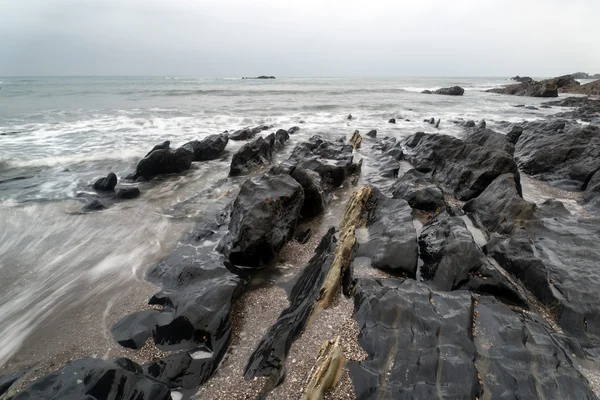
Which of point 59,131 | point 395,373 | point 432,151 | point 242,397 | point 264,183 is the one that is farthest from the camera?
point 59,131

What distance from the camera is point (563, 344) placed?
289cm

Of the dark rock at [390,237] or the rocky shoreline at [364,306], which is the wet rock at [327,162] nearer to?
the rocky shoreline at [364,306]

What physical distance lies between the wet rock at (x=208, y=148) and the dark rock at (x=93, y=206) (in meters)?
4.22

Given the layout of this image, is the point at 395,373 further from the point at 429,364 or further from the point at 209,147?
the point at 209,147

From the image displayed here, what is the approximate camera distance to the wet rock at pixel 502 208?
5180 mm

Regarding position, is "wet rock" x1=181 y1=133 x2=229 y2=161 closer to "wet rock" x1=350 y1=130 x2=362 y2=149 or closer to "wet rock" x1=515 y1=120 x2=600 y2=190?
"wet rock" x1=350 y1=130 x2=362 y2=149

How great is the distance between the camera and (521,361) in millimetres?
2514

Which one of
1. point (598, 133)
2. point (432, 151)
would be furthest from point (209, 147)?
point (598, 133)

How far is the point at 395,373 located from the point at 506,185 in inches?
199

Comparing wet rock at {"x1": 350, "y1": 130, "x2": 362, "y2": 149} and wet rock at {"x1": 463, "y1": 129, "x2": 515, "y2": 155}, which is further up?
wet rock at {"x1": 463, "y1": 129, "x2": 515, "y2": 155}

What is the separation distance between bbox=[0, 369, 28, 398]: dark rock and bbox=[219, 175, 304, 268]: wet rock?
2.56 meters

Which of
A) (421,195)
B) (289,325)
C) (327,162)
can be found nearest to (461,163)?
(421,195)

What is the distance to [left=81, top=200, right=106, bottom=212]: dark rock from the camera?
271 inches

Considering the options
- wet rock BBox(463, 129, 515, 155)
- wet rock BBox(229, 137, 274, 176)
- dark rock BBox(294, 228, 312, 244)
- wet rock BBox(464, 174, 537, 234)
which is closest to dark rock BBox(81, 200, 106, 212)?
wet rock BBox(229, 137, 274, 176)
